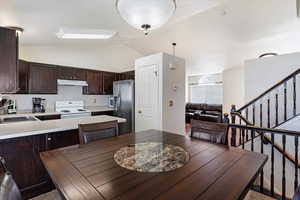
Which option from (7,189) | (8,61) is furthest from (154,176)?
(8,61)

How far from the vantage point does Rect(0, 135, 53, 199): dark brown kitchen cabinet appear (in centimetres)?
170

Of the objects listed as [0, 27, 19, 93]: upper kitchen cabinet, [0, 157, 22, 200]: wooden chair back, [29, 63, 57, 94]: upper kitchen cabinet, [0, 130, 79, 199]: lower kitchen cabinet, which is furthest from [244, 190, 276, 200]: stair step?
[29, 63, 57, 94]: upper kitchen cabinet

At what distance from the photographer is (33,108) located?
364cm

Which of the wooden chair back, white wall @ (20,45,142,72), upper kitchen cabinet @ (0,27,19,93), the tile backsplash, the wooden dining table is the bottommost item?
the wooden dining table

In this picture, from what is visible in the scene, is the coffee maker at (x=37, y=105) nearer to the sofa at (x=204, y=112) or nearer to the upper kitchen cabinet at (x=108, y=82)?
the upper kitchen cabinet at (x=108, y=82)

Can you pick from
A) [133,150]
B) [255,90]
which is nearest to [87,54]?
[133,150]

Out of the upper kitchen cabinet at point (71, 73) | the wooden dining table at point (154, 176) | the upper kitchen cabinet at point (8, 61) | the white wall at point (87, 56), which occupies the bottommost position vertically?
the wooden dining table at point (154, 176)

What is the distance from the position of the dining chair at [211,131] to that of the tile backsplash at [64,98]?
3.79 m

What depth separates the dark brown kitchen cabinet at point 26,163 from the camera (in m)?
1.70

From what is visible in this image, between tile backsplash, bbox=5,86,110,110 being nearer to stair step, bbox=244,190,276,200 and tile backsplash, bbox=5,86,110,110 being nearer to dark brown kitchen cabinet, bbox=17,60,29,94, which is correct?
dark brown kitchen cabinet, bbox=17,60,29,94

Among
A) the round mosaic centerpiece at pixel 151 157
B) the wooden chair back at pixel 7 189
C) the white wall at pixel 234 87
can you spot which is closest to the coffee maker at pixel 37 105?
the round mosaic centerpiece at pixel 151 157

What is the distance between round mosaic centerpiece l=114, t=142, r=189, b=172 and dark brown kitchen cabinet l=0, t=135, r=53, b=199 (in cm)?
126

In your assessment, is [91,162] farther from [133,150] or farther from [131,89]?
[131,89]

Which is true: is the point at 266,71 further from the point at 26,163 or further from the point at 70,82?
the point at 70,82
